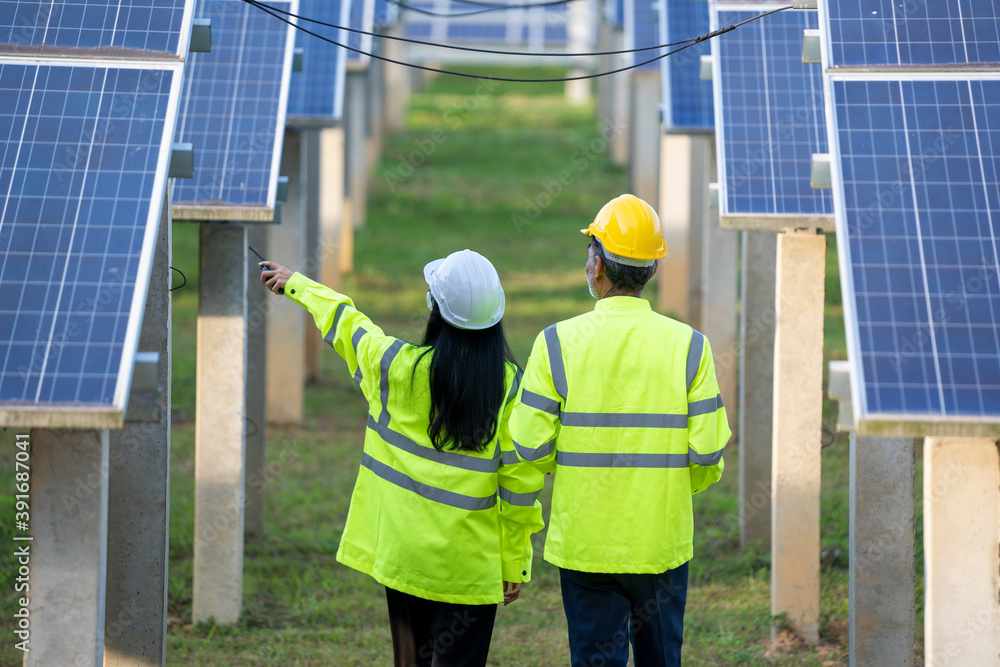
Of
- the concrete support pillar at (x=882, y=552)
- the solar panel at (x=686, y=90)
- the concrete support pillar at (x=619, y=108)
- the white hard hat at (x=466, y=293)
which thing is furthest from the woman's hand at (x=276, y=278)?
the concrete support pillar at (x=619, y=108)

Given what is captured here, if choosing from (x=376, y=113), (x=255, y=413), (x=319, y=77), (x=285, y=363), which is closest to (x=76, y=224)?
(x=255, y=413)

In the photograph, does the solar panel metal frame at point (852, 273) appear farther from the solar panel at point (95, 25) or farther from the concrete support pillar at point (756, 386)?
the concrete support pillar at point (756, 386)

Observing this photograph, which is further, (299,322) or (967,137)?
(299,322)

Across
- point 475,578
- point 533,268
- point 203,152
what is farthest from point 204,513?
point 533,268

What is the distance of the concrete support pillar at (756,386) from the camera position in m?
7.30

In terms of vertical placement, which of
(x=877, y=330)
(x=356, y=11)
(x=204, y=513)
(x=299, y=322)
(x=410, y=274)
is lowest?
(x=204, y=513)

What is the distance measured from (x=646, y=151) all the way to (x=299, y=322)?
7.46 m

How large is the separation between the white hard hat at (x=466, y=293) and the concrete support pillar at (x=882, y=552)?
1.54 m

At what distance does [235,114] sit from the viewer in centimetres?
633

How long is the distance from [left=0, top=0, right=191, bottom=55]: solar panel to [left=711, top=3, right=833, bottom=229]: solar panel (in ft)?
9.20

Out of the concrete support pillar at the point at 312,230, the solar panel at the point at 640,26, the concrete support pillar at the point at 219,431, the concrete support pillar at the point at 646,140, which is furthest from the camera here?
the concrete support pillar at the point at 646,140

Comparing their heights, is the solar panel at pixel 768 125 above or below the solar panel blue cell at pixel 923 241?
above

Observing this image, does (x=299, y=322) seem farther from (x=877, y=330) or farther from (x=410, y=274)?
(x=877, y=330)

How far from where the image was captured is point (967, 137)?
385 centimetres
